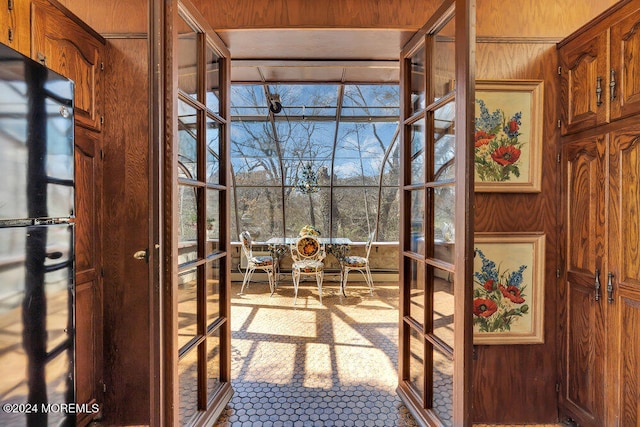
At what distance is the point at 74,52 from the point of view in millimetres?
1627

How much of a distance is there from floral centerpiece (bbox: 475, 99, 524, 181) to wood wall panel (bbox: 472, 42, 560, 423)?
0.14 meters

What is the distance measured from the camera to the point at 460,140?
52.5 inches

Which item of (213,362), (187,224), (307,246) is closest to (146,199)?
(187,224)

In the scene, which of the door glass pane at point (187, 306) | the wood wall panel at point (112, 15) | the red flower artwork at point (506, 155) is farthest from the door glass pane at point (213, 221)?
the red flower artwork at point (506, 155)

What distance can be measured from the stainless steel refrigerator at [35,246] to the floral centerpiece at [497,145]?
6.57 ft

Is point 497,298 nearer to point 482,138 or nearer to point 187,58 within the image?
point 482,138

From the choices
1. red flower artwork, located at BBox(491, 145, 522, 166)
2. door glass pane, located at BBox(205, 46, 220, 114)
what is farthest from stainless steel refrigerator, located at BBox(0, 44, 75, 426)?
red flower artwork, located at BBox(491, 145, 522, 166)

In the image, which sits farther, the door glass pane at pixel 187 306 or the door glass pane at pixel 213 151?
the door glass pane at pixel 213 151

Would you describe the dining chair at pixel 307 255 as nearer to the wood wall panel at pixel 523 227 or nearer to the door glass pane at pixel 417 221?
the door glass pane at pixel 417 221

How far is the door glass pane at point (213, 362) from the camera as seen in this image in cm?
173

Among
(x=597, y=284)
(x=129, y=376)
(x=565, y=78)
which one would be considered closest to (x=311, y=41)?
(x=565, y=78)

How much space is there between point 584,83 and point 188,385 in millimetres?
2620

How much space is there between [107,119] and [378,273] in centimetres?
481

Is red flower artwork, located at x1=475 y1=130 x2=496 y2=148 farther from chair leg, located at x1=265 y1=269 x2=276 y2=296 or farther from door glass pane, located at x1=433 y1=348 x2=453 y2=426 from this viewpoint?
chair leg, located at x1=265 y1=269 x2=276 y2=296
